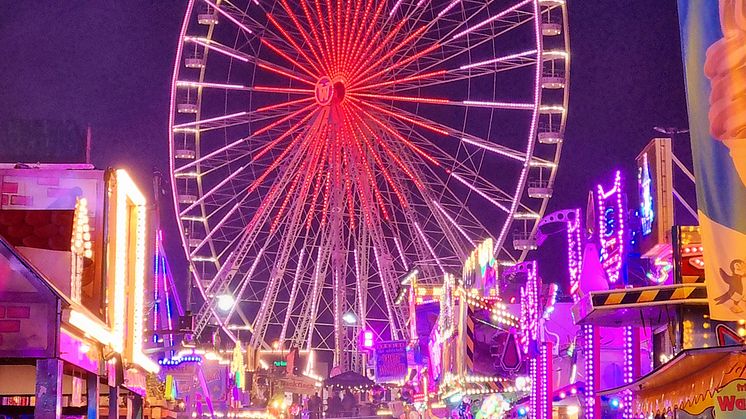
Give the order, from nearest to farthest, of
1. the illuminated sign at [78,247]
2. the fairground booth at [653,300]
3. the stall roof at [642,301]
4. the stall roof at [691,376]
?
the stall roof at [691,376] < the fairground booth at [653,300] < the illuminated sign at [78,247] < the stall roof at [642,301]

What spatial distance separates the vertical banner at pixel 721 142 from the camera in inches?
212

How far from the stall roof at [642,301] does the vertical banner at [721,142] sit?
21.5 feet

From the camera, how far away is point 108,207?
12.2m

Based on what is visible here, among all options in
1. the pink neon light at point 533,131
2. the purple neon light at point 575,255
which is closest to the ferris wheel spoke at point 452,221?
the pink neon light at point 533,131

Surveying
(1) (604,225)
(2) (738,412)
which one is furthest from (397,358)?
(2) (738,412)

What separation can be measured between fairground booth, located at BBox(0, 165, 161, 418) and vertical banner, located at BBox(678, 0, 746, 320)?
16.3ft

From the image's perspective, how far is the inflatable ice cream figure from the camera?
17.6 feet

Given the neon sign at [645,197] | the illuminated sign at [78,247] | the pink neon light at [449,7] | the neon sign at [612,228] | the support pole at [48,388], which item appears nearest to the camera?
the support pole at [48,388]

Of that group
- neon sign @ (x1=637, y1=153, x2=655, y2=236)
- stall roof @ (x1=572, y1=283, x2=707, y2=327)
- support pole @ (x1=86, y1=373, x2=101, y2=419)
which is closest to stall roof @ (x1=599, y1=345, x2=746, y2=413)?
stall roof @ (x1=572, y1=283, x2=707, y2=327)

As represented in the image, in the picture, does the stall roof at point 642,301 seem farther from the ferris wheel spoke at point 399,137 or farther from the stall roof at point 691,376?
the ferris wheel spoke at point 399,137

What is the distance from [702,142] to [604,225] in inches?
381

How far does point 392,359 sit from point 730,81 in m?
39.3

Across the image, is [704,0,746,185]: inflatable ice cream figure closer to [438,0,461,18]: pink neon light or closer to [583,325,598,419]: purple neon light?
[583,325,598,419]: purple neon light

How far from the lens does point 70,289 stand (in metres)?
10.5
